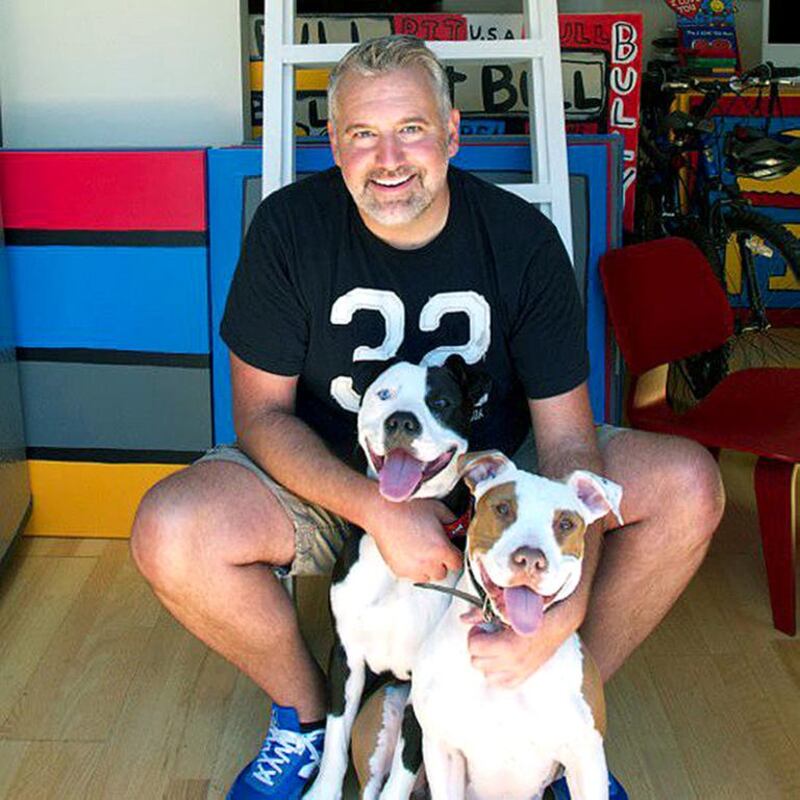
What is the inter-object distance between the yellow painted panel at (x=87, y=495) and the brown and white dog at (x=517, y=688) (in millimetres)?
1355

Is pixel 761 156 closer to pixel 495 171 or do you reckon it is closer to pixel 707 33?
pixel 495 171

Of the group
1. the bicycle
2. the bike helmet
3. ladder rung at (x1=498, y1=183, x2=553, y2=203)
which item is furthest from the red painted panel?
the bike helmet

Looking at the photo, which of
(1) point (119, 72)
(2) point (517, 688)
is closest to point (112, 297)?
(1) point (119, 72)

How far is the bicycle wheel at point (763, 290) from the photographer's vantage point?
338 cm

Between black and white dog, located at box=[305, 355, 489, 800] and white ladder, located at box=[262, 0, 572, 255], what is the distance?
0.83 metres

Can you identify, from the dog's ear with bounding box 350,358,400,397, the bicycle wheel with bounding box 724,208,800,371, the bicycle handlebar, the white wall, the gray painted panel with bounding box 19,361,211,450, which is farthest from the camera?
the bicycle handlebar

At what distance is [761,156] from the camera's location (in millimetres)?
3594

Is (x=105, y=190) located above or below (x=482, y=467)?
above

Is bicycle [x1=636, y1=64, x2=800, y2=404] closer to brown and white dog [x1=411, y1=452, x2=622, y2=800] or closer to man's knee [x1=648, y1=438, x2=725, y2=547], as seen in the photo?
man's knee [x1=648, y1=438, x2=725, y2=547]

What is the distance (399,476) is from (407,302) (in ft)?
1.33

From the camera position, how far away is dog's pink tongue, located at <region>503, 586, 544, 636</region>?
148 cm

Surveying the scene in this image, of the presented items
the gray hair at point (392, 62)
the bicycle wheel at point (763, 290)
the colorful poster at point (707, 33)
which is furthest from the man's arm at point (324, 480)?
the colorful poster at point (707, 33)

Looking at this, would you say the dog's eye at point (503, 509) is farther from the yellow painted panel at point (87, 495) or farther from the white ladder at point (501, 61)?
the yellow painted panel at point (87, 495)

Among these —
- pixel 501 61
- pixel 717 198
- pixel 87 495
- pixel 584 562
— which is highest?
pixel 501 61
